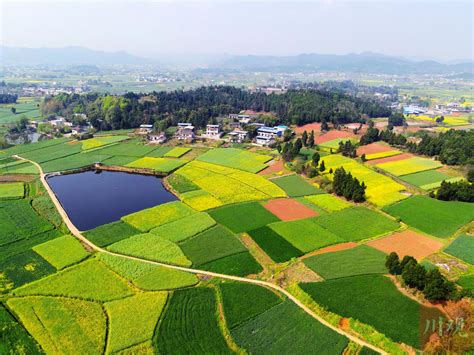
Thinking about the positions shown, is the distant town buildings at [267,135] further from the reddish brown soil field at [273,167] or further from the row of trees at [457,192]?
the row of trees at [457,192]

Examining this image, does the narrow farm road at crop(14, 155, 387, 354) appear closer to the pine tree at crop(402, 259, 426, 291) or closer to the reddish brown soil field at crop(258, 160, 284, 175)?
the pine tree at crop(402, 259, 426, 291)

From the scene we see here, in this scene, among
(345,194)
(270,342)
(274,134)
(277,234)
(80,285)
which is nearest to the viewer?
(270,342)

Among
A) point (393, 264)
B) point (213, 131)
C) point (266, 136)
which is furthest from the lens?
point (213, 131)

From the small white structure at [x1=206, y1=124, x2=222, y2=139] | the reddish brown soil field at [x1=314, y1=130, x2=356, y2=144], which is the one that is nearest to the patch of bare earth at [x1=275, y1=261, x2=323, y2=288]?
the reddish brown soil field at [x1=314, y1=130, x2=356, y2=144]

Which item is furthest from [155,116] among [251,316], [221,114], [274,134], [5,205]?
[251,316]

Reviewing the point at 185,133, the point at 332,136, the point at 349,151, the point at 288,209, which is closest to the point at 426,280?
the point at 288,209

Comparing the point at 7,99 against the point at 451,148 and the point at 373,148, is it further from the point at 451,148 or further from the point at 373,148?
the point at 451,148

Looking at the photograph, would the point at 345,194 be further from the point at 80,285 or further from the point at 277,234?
the point at 80,285
